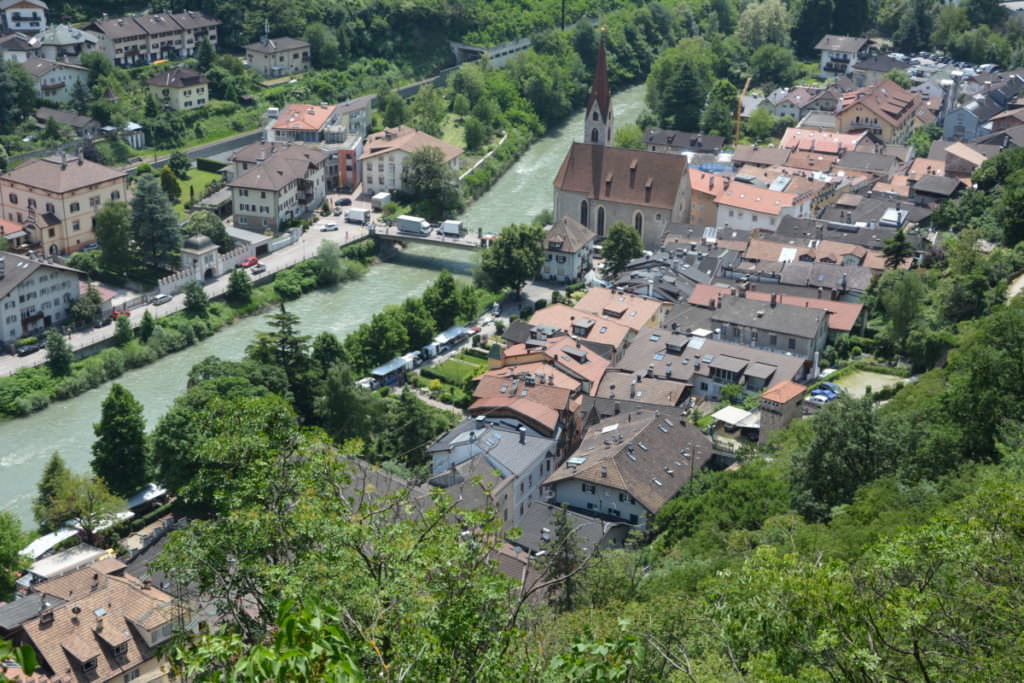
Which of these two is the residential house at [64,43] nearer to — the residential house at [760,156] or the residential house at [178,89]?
the residential house at [178,89]

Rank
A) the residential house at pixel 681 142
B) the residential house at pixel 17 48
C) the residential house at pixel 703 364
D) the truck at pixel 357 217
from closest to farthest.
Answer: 1. the residential house at pixel 703 364
2. the truck at pixel 357 217
3. the residential house at pixel 681 142
4. the residential house at pixel 17 48

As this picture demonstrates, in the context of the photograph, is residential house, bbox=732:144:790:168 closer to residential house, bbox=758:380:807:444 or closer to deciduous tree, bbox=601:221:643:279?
deciduous tree, bbox=601:221:643:279

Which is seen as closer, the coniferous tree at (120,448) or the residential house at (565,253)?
the coniferous tree at (120,448)

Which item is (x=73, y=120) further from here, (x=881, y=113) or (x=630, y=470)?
(x=881, y=113)

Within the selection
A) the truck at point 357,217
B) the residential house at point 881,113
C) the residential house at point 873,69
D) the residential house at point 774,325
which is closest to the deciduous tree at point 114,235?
the truck at point 357,217

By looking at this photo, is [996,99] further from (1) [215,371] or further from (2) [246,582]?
(2) [246,582]

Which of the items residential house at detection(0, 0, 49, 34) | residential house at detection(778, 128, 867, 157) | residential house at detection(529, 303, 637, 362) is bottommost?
residential house at detection(529, 303, 637, 362)

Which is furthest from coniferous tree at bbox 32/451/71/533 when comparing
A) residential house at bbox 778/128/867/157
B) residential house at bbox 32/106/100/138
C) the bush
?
residential house at bbox 778/128/867/157
